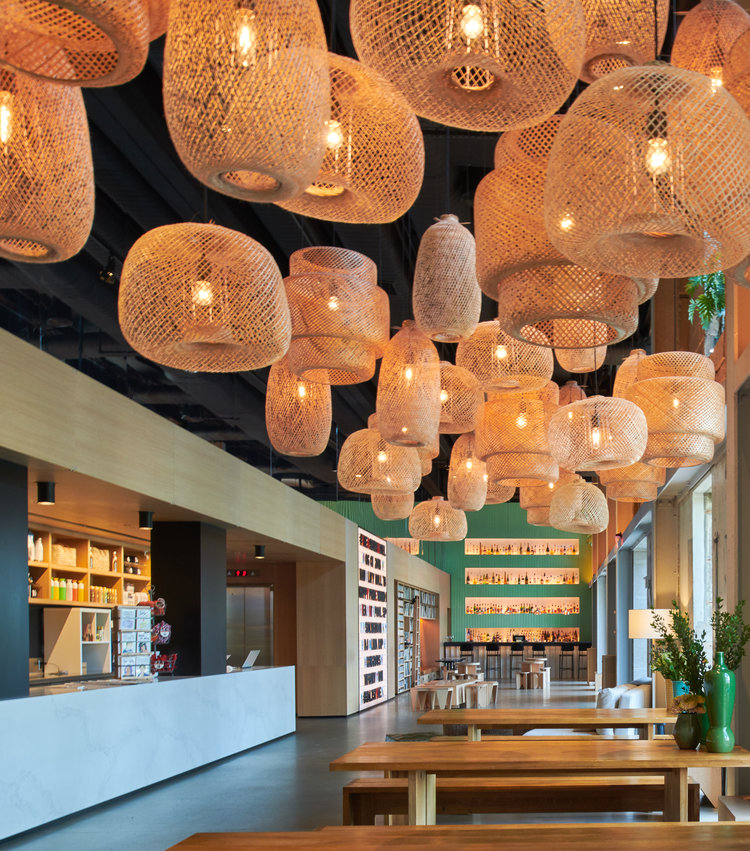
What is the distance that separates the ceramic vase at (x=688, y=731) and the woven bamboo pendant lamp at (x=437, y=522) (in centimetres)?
300

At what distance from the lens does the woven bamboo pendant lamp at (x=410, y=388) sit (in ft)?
16.0

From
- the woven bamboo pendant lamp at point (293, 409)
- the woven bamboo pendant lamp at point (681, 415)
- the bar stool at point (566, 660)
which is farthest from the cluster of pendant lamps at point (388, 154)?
the bar stool at point (566, 660)

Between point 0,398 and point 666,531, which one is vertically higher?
point 0,398

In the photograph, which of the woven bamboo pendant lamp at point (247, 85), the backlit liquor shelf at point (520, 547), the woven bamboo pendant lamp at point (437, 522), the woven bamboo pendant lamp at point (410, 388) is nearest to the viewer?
the woven bamboo pendant lamp at point (247, 85)

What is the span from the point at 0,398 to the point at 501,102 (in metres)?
5.22

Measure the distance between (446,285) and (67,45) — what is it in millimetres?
2127

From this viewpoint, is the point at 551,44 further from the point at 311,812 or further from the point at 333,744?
the point at 333,744

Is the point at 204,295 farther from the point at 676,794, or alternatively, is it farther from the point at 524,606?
the point at 524,606

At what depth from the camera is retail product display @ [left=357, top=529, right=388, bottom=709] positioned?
60.7ft

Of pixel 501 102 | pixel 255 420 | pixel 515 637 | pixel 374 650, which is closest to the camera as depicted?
pixel 501 102

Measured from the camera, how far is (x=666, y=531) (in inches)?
539

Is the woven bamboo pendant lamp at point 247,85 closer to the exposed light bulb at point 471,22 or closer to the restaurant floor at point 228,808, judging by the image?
the exposed light bulb at point 471,22

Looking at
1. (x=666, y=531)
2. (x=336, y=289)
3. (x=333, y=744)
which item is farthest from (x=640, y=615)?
(x=336, y=289)

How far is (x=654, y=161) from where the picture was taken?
221 centimetres
